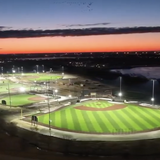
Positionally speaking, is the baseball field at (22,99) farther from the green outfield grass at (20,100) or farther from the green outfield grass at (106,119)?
the green outfield grass at (106,119)

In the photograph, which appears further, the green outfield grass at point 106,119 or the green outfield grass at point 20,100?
the green outfield grass at point 20,100

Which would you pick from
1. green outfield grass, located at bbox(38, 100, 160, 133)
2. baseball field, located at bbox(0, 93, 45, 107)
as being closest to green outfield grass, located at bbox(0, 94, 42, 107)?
baseball field, located at bbox(0, 93, 45, 107)

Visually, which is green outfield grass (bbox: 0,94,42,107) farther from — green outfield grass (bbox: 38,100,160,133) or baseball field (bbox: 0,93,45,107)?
green outfield grass (bbox: 38,100,160,133)

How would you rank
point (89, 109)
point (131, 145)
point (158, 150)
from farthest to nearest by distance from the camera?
point (89, 109)
point (131, 145)
point (158, 150)

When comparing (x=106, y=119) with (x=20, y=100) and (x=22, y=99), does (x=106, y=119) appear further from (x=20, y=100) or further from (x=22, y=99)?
(x=22, y=99)

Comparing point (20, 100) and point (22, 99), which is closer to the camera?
point (20, 100)

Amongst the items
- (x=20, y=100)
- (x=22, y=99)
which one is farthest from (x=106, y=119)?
(x=22, y=99)

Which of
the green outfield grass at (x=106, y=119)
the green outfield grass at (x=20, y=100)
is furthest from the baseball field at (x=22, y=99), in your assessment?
the green outfield grass at (x=106, y=119)

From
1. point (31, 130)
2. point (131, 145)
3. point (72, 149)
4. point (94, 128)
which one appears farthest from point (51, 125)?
point (131, 145)

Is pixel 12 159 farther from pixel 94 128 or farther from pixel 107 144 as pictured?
pixel 94 128
